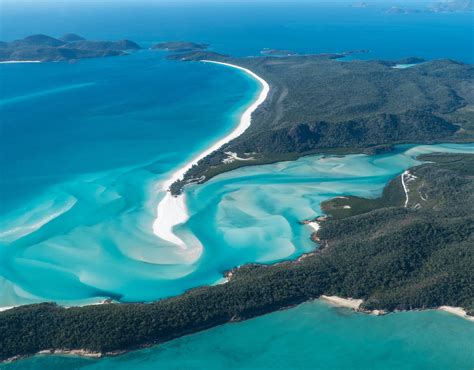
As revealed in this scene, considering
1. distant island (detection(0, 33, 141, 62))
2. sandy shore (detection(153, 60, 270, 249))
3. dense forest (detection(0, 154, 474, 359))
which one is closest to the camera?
dense forest (detection(0, 154, 474, 359))

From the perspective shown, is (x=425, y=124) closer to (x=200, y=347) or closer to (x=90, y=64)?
(x=200, y=347)

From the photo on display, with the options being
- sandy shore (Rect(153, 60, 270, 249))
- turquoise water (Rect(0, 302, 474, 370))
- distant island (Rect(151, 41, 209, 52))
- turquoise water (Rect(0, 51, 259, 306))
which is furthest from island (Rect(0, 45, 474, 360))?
distant island (Rect(151, 41, 209, 52))

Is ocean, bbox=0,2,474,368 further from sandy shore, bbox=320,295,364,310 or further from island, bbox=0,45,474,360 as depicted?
island, bbox=0,45,474,360

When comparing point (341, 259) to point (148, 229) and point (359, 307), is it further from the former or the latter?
point (148, 229)

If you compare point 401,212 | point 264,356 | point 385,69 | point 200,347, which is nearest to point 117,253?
point 200,347

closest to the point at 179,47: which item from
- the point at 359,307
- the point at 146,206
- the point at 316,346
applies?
the point at 146,206

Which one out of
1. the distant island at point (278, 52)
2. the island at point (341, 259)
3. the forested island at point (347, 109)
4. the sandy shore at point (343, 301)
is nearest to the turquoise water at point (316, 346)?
the sandy shore at point (343, 301)

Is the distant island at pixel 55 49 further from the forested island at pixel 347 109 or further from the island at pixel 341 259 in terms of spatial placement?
the island at pixel 341 259
